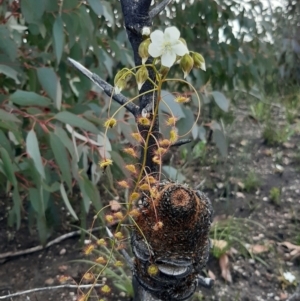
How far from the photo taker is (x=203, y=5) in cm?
187

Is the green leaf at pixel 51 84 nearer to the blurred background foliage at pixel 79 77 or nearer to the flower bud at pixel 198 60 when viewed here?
the blurred background foliage at pixel 79 77

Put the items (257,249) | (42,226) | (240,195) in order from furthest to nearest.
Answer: (240,195) < (257,249) < (42,226)

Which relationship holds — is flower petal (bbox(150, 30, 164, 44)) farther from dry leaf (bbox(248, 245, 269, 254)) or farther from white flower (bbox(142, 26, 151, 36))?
dry leaf (bbox(248, 245, 269, 254))

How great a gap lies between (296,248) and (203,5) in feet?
2.76

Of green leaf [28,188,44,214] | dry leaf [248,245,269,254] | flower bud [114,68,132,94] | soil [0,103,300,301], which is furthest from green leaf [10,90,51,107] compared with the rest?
dry leaf [248,245,269,254]

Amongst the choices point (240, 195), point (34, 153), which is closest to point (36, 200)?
point (34, 153)

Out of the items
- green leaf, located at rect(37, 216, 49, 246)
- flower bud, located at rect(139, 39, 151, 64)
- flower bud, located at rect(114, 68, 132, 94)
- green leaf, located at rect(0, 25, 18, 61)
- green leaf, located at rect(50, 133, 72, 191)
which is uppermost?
flower bud, located at rect(139, 39, 151, 64)

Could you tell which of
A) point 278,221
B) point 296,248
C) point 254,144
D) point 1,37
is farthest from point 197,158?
point 1,37

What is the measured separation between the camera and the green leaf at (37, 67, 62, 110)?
1.35m

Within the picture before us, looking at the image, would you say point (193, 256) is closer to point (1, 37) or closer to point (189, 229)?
point (189, 229)

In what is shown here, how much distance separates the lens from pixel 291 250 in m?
1.83

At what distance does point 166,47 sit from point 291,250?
1377mm

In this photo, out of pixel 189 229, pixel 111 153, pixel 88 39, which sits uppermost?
pixel 88 39

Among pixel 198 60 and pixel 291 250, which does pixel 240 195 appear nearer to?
pixel 291 250
